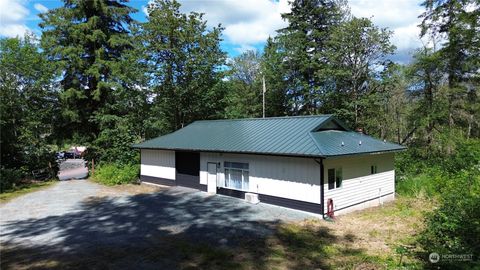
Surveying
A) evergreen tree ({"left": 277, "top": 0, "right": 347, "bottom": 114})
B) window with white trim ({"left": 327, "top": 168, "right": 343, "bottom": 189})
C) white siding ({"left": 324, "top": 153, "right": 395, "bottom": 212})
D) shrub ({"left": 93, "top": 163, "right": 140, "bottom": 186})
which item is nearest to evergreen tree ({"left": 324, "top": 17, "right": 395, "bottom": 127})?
evergreen tree ({"left": 277, "top": 0, "right": 347, "bottom": 114})

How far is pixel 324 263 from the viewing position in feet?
27.1

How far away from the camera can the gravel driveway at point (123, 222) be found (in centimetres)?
961

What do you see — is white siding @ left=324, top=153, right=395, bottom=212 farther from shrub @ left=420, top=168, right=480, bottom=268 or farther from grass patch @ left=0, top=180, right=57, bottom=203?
grass patch @ left=0, top=180, right=57, bottom=203

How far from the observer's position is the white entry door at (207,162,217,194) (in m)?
17.6

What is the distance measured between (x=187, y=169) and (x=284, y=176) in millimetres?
7433

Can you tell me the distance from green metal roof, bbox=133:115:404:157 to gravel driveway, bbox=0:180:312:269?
2.63m

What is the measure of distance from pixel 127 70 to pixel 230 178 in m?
14.9

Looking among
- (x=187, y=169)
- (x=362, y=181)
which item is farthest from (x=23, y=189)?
(x=362, y=181)

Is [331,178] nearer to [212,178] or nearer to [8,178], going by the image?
[212,178]

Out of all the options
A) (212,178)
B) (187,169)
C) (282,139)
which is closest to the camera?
(282,139)

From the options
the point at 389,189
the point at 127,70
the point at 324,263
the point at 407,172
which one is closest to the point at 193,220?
the point at 324,263

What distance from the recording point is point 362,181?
15281 mm

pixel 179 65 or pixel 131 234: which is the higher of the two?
pixel 179 65

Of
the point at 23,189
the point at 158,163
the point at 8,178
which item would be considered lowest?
the point at 23,189
